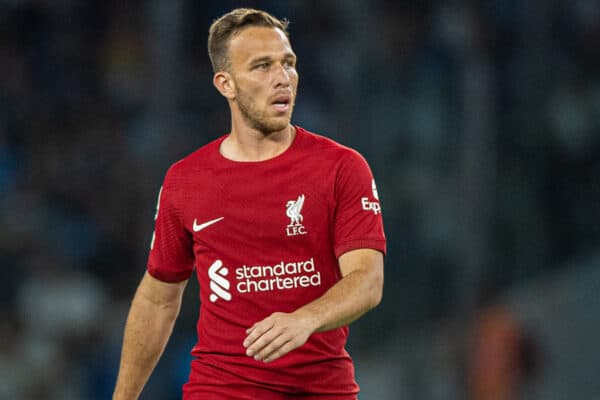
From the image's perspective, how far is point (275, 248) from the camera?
12.9 feet

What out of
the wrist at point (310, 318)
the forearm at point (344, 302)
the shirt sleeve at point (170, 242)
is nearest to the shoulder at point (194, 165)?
the shirt sleeve at point (170, 242)

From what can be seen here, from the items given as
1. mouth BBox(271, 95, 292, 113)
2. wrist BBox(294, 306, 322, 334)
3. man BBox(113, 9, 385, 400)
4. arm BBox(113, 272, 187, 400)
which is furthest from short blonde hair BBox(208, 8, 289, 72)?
wrist BBox(294, 306, 322, 334)

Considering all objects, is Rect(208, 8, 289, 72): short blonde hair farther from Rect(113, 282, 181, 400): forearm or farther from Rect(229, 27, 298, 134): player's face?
Rect(113, 282, 181, 400): forearm

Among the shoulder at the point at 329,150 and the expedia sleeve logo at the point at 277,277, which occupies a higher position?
the shoulder at the point at 329,150

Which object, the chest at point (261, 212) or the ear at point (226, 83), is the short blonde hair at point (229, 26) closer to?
the ear at point (226, 83)

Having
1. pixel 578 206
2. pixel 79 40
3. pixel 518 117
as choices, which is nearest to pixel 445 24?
pixel 518 117

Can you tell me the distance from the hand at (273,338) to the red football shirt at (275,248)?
634 mm

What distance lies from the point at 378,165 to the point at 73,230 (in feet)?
8.50

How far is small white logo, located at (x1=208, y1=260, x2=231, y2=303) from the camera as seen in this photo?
4.00 m

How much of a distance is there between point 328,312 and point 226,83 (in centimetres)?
120

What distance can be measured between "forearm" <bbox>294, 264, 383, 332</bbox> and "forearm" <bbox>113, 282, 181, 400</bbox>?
1.02 m

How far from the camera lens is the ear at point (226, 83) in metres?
4.21

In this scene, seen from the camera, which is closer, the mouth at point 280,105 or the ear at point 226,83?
the mouth at point 280,105

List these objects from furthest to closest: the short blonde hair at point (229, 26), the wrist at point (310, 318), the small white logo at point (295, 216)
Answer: the short blonde hair at point (229, 26) → the small white logo at point (295, 216) → the wrist at point (310, 318)
